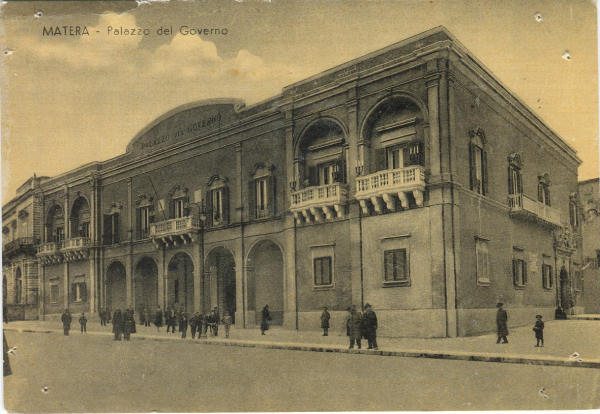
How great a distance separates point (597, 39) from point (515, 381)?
7.50 meters

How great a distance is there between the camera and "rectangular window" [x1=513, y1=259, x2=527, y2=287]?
15.6m

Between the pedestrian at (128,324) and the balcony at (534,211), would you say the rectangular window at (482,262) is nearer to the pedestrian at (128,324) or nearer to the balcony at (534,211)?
the balcony at (534,211)

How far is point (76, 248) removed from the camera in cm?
1677

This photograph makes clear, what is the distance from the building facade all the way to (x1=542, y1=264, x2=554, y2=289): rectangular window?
72mm

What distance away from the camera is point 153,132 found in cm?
1461

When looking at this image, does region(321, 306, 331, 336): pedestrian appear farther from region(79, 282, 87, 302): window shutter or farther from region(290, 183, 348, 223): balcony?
region(79, 282, 87, 302): window shutter

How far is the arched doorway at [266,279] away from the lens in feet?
58.1

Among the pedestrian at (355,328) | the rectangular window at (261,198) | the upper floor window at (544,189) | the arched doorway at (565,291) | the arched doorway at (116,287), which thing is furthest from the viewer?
the rectangular window at (261,198)

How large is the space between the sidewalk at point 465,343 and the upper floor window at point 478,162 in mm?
3952

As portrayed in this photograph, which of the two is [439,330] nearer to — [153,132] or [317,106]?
[317,106]

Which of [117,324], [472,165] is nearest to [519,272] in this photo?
[472,165]

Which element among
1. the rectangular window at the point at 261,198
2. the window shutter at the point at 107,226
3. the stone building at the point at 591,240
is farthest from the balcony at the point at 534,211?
the window shutter at the point at 107,226

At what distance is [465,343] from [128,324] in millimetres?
8780

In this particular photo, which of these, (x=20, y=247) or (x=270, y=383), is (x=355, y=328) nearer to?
(x=270, y=383)
